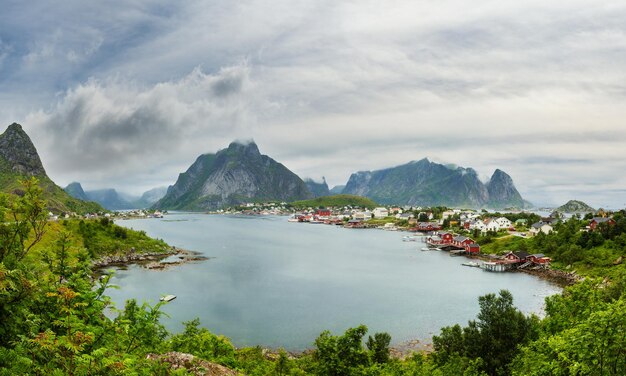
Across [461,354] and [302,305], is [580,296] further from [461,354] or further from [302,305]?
[302,305]

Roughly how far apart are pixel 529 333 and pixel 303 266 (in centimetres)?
6187

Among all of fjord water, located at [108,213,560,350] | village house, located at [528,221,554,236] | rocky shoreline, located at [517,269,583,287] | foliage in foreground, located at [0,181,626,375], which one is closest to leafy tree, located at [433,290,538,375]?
foliage in foreground, located at [0,181,626,375]

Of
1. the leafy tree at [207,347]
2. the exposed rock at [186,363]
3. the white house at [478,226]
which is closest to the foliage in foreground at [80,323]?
the exposed rock at [186,363]

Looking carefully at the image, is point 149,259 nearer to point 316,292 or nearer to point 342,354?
point 316,292

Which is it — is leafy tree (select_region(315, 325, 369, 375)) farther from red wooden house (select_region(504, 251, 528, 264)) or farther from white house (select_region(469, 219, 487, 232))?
white house (select_region(469, 219, 487, 232))

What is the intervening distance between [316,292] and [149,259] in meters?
47.4

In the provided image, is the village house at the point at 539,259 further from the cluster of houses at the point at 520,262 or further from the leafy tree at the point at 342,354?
the leafy tree at the point at 342,354

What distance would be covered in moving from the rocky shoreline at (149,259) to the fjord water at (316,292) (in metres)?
3.37

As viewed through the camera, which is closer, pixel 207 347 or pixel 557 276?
pixel 207 347

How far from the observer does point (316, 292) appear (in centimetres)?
6188

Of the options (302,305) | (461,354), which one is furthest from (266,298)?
(461,354)

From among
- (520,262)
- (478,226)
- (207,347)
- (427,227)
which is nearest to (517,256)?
(520,262)

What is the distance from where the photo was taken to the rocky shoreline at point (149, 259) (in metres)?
80.8

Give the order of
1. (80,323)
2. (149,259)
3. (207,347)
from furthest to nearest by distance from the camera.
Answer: (149,259)
(207,347)
(80,323)
